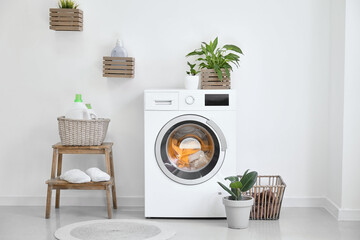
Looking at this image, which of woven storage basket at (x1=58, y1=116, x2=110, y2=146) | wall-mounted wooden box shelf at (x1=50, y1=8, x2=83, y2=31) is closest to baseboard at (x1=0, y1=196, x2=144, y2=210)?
woven storage basket at (x1=58, y1=116, x2=110, y2=146)

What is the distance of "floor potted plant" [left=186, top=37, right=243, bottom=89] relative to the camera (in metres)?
3.66

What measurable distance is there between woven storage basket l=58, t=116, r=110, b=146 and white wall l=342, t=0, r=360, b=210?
1735 mm

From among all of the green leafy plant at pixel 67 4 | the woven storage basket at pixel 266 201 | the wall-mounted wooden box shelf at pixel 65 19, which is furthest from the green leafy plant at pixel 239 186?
the green leafy plant at pixel 67 4

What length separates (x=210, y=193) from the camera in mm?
3537

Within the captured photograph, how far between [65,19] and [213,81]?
1199mm

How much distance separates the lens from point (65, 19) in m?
3.81

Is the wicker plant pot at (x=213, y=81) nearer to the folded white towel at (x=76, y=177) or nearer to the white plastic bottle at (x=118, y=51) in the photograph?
the white plastic bottle at (x=118, y=51)

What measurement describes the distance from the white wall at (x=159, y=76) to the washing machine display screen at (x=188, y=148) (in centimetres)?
47

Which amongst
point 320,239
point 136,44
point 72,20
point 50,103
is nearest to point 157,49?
point 136,44

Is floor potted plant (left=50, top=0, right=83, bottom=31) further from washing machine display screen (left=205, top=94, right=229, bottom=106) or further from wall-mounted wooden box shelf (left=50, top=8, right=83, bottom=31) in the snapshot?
washing machine display screen (left=205, top=94, right=229, bottom=106)

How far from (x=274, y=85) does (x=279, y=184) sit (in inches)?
30.2

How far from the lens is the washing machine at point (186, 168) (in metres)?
3.52

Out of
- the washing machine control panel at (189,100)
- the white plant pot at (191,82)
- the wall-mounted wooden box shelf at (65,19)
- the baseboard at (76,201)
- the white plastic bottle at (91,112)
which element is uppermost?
the wall-mounted wooden box shelf at (65,19)

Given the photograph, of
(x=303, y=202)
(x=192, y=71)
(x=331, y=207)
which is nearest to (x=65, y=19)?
(x=192, y=71)
